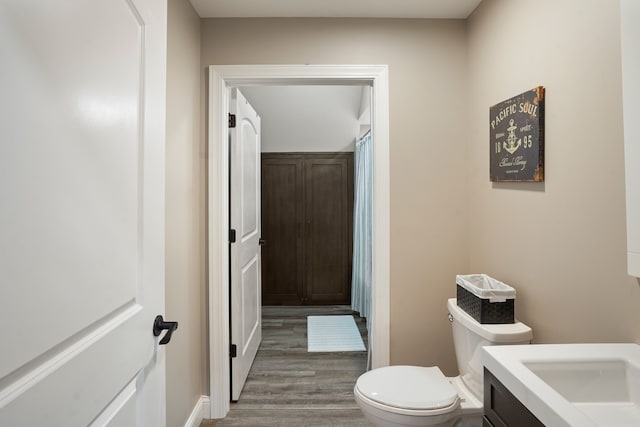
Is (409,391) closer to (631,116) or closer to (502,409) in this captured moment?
(502,409)

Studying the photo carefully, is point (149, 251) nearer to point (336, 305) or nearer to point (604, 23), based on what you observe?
point (604, 23)

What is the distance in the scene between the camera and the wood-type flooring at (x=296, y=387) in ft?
7.25

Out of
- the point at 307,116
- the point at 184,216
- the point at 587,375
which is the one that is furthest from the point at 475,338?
the point at 307,116

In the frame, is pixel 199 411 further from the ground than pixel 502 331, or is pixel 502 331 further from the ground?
pixel 502 331

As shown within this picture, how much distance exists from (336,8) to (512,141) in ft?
4.04

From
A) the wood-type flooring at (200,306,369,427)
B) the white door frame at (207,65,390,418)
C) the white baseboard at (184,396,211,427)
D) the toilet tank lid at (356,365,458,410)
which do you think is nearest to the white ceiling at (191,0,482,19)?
the white door frame at (207,65,390,418)

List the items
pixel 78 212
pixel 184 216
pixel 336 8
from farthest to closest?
pixel 336 8
pixel 184 216
pixel 78 212

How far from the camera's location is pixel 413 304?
229 centimetres

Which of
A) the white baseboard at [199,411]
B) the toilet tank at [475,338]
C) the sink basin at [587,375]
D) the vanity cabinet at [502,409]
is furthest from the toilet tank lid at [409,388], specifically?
the white baseboard at [199,411]

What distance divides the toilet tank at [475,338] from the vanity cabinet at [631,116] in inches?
23.9

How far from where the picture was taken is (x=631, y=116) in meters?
1.05

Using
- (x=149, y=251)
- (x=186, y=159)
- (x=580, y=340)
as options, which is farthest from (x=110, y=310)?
(x=580, y=340)

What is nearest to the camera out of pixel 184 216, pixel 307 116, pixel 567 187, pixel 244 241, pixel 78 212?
pixel 78 212

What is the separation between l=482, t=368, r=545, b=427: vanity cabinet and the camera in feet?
3.11
